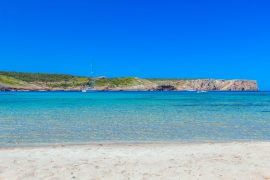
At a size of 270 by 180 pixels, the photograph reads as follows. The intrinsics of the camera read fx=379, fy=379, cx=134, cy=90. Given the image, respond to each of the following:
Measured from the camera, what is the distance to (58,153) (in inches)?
650

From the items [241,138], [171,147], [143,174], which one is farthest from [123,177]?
[241,138]

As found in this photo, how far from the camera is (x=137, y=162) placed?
1422 centimetres

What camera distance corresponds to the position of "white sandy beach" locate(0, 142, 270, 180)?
40.1ft

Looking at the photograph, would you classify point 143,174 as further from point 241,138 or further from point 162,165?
point 241,138

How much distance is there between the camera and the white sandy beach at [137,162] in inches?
481

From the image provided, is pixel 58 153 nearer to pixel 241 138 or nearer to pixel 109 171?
pixel 109 171

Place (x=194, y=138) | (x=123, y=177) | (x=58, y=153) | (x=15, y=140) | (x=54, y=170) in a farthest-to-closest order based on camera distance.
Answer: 1. (x=194, y=138)
2. (x=15, y=140)
3. (x=58, y=153)
4. (x=54, y=170)
5. (x=123, y=177)

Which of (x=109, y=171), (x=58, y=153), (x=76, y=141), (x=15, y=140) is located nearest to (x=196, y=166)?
(x=109, y=171)

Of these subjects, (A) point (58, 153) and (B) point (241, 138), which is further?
(B) point (241, 138)

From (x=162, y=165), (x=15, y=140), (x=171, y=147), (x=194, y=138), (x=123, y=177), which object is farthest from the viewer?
(x=194, y=138)

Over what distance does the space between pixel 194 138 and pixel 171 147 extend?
4861mm

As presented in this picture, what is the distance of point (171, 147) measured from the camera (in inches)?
731

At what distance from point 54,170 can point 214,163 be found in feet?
18.9

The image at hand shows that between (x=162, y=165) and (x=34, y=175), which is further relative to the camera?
(x=162, y=165)
